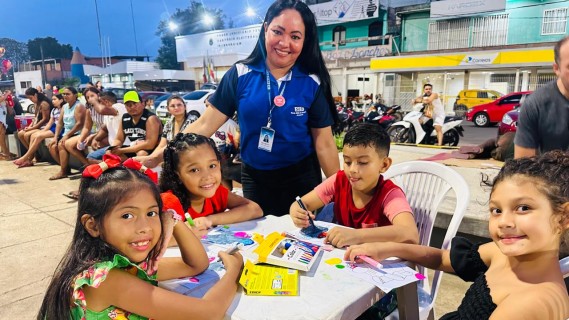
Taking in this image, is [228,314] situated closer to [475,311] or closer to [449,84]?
[475,311]

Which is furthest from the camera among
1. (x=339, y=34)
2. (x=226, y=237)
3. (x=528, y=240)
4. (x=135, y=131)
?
(x=339, y=34)

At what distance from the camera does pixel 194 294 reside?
135cm

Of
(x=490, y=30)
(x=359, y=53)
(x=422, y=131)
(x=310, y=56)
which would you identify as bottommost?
(x=422, y=131)

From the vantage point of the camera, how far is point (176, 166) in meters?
2.00

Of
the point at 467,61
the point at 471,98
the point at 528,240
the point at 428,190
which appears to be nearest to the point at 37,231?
the point at 428,190

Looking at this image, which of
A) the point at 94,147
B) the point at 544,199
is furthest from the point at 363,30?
the point at 544,199

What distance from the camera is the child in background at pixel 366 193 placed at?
1.84 m

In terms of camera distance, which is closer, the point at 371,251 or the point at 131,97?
the point at 371,251

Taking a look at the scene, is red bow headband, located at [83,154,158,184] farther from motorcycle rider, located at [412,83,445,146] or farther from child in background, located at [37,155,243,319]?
motorcycle rider, located at [412,83,445,146]

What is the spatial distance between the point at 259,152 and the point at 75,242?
1.27 meters

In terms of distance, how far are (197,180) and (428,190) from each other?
55.4 inches

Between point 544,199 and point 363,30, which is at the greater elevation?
point 363,30

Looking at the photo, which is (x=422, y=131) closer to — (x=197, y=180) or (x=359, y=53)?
(x=197, y=180)

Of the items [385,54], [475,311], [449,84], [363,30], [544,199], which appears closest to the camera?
[544,199]
